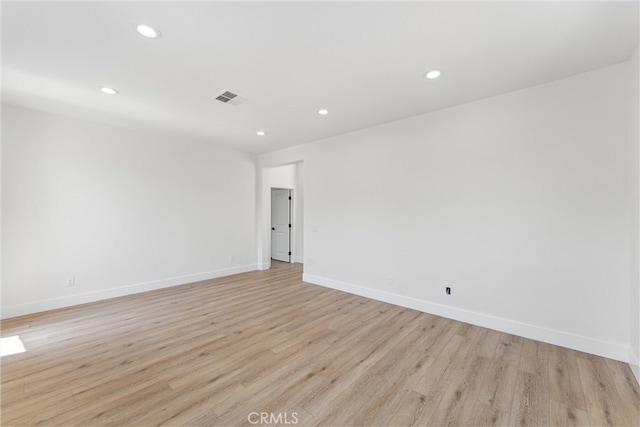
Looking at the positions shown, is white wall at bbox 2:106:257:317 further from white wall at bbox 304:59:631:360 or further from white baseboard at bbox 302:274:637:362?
white baseboard at bbox 302:274:637:362

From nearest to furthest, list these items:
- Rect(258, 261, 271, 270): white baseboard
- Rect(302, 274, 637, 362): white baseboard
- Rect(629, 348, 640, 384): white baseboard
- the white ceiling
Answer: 1. the white ceiling
2. Rect(629, 348, 640, 384): white baseboard
3. Rect(302, 274, 637, 362): white baseboard
4. Rect(258, 261, 271, 270): white baseboard

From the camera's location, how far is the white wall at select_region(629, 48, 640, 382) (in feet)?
6.96

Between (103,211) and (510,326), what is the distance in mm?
6018

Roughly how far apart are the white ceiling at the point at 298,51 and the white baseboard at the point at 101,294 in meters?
2.74

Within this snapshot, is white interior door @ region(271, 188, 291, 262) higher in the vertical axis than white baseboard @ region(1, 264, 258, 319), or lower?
higher

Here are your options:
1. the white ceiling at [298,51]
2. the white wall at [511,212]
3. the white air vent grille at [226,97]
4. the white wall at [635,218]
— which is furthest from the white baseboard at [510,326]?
the white air vent grille at [226,97]

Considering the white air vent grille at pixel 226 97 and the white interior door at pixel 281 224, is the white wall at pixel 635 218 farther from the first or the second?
the white interior door at pixel 281 224

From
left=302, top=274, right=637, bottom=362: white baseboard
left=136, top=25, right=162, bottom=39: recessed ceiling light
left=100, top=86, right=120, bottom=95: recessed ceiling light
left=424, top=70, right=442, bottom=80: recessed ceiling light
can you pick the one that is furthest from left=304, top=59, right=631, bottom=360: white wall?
left=100, top=86, right=120, bottom=95: recessed ceiling light

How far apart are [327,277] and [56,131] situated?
4838 mm

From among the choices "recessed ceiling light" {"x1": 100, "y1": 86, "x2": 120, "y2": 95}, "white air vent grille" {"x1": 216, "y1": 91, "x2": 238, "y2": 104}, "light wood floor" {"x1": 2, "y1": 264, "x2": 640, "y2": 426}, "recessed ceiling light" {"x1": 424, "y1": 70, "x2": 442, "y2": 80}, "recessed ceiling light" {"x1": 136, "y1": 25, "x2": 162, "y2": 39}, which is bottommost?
"light wood floor" {"x1": 2, "y1": 264, "x2": 640, "y2": 426}

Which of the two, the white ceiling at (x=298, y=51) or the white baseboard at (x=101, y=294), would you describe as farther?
the white baseboard at (x=101, y=294)

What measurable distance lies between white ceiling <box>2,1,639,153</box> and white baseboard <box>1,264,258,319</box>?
2.74m

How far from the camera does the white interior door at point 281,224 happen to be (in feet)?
24.0

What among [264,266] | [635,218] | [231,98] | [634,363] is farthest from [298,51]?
[264,266]
